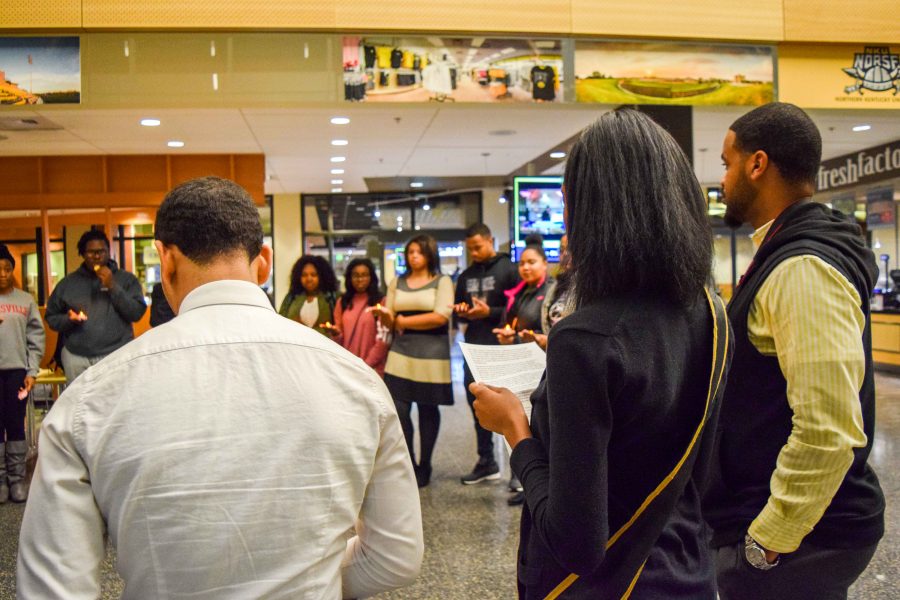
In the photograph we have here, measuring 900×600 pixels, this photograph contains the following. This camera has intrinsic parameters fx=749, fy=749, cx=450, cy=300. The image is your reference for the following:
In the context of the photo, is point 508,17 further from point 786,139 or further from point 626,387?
point 626,387

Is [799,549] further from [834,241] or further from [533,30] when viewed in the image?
[533,30]

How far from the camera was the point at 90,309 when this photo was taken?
16.8ft

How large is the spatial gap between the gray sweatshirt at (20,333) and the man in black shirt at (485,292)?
289 centimetres

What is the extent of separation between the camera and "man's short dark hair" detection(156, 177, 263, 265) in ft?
3.93

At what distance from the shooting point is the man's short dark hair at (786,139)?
5.38 ft

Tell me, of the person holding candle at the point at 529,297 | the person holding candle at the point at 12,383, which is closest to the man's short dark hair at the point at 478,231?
the person holding candle at the point at 529,297

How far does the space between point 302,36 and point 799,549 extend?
17.4 feet

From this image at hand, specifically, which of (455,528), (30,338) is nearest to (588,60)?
(455,528)

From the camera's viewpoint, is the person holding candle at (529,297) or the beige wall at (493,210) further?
the beige wall at (493,210)

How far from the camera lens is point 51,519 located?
1008 millimetres

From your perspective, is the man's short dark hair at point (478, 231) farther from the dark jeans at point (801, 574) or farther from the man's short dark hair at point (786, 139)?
the dark jeans at point (801, 574)

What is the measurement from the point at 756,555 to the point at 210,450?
3.53 ft

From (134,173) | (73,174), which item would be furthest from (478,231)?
(73,174)

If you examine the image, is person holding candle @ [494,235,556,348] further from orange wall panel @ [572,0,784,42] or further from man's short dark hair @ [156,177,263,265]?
man's short dark hair @ [156,177,263,265]
